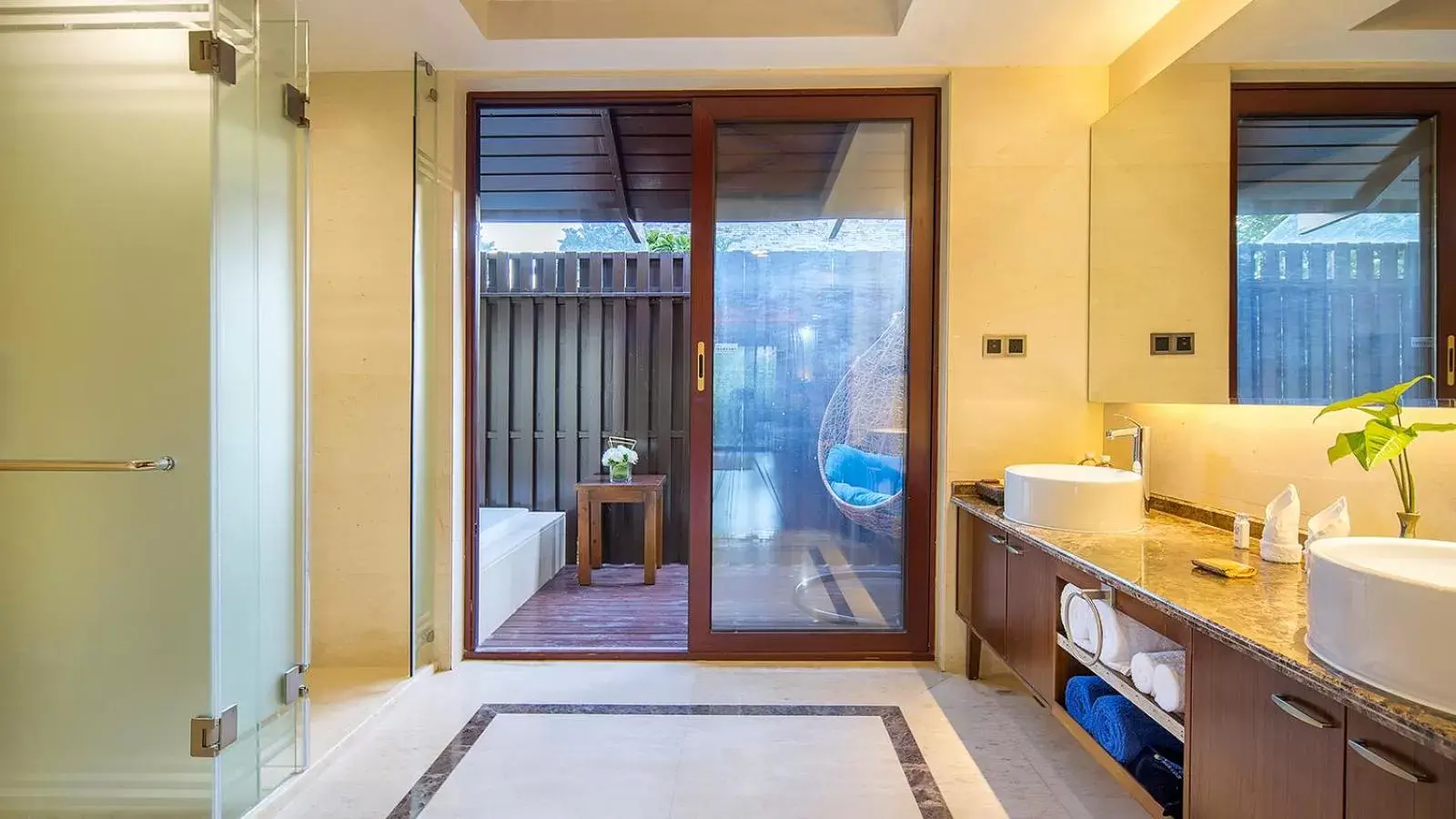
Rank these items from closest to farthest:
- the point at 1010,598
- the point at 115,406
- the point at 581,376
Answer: the point at 115,406
the point at 1010,598
the point at 581,376

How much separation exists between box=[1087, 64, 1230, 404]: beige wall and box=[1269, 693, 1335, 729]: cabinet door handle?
1.13m

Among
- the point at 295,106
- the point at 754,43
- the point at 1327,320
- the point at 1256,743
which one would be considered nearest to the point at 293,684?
the point at 295,106

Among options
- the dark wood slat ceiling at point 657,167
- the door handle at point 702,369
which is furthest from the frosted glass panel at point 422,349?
the door handle at point 702,369

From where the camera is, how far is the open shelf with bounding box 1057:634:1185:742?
1447 mm

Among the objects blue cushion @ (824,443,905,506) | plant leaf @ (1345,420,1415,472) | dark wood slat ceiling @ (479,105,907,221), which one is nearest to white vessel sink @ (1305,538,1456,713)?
plant leaf @ (1345,420,1415,472)

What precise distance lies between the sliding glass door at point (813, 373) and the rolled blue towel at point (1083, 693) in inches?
38.4

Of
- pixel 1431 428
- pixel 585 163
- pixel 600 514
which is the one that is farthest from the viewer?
pixel 600 514

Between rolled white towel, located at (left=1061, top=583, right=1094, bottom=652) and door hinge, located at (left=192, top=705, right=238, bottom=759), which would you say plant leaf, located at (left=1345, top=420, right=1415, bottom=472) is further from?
door hinge, located at (left=192, top=705, right=238, bottom=759)

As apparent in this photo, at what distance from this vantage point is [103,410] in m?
1.69

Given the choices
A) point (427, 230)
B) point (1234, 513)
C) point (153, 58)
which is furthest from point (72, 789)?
point (1234, 513)

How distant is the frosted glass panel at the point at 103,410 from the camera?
5.46ft

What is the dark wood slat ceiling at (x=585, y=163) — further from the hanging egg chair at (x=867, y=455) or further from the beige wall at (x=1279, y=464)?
the beige wall at (x=1279, y=464)

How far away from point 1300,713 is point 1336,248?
1194 millimetres

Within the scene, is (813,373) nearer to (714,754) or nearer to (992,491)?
(992,491)
